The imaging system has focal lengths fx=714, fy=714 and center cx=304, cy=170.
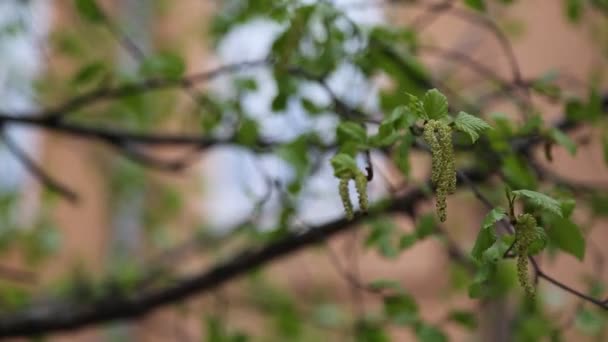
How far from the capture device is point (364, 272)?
2750mm

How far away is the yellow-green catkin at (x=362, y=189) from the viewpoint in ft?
1.63

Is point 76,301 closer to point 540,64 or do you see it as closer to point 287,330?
point 287,330

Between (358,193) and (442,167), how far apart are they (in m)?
0.07

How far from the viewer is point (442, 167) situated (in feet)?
1.53

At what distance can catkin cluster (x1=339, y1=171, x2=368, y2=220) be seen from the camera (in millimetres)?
500

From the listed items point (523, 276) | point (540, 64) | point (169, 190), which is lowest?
point (523, 276)

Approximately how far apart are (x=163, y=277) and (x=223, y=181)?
1760mm

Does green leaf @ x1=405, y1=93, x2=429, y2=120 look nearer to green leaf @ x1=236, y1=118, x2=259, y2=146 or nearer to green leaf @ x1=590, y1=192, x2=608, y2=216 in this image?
green leaf @ x1=236, y1=118, x2=259, y2=146

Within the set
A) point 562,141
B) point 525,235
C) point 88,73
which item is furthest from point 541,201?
point 88,73

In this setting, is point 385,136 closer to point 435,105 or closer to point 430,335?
point 435,105

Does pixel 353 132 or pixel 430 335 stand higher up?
pixel 353 132

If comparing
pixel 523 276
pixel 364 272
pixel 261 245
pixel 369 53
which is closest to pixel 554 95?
pixel 369 53

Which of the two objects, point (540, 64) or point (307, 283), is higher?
point (540, 64)

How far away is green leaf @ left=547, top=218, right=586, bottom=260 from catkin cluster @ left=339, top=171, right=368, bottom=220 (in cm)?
20
